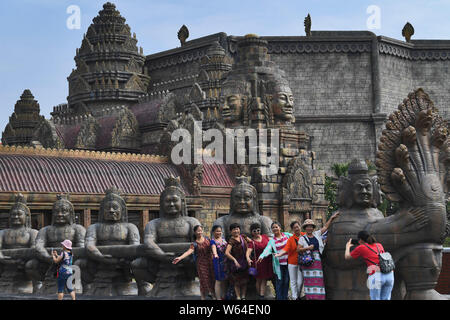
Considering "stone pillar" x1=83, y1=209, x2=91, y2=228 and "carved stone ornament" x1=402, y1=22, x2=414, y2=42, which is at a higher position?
"carved stone ornament" x1=402, y1=22, x2=414, y2=42

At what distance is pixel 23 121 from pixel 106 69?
7.18 metres

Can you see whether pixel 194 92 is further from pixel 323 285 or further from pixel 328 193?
pixel 323 285

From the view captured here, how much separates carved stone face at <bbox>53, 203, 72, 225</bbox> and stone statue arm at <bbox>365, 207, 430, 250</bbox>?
8.84m

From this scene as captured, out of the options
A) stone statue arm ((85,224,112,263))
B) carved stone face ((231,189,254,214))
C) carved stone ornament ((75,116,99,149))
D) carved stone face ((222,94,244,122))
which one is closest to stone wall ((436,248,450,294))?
carved stone face ((231,189,254,214))

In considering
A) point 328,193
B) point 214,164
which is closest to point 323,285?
point 214,164

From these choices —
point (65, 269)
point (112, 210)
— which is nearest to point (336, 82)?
point (112, 210)

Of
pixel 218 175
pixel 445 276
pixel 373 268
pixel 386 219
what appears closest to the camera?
pixel 373 268

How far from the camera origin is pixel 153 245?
16.5 m

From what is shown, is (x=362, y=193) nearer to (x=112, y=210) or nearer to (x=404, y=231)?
(x=404, y=231)

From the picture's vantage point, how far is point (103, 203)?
60.4 ft

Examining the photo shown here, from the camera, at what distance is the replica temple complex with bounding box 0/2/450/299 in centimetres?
1426

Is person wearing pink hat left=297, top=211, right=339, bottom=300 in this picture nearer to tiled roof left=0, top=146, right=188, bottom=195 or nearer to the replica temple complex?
the replica temple complex

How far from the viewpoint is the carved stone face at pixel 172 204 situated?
55.9 feet
